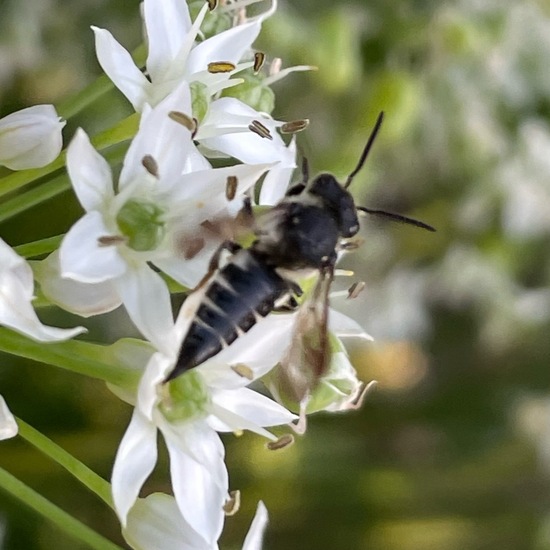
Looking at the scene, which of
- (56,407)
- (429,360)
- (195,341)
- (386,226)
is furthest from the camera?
(429,360)

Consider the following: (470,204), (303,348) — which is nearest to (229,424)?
(303,348)

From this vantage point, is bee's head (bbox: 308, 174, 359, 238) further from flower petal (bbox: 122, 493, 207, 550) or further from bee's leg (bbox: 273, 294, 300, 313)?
flower petal (bbox: 122, 493, 207, 550)

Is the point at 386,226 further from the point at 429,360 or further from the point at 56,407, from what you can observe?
the point at 56,407

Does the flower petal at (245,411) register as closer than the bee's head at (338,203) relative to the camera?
Yes

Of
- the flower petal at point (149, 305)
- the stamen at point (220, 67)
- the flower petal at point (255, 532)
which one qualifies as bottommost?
the flower petal at point (255, 532)

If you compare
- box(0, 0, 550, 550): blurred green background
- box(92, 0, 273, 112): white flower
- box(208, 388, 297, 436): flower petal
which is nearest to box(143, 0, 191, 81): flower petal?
box(92, 0, 273, 112): white flower

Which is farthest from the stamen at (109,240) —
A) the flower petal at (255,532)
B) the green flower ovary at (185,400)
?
the flower petal at (255,532)

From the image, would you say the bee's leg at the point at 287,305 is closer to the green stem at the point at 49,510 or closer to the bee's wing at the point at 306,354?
the bee's wing at the point at 306,354

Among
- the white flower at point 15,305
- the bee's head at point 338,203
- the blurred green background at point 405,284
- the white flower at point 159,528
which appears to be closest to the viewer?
the white flower at point 15,305
